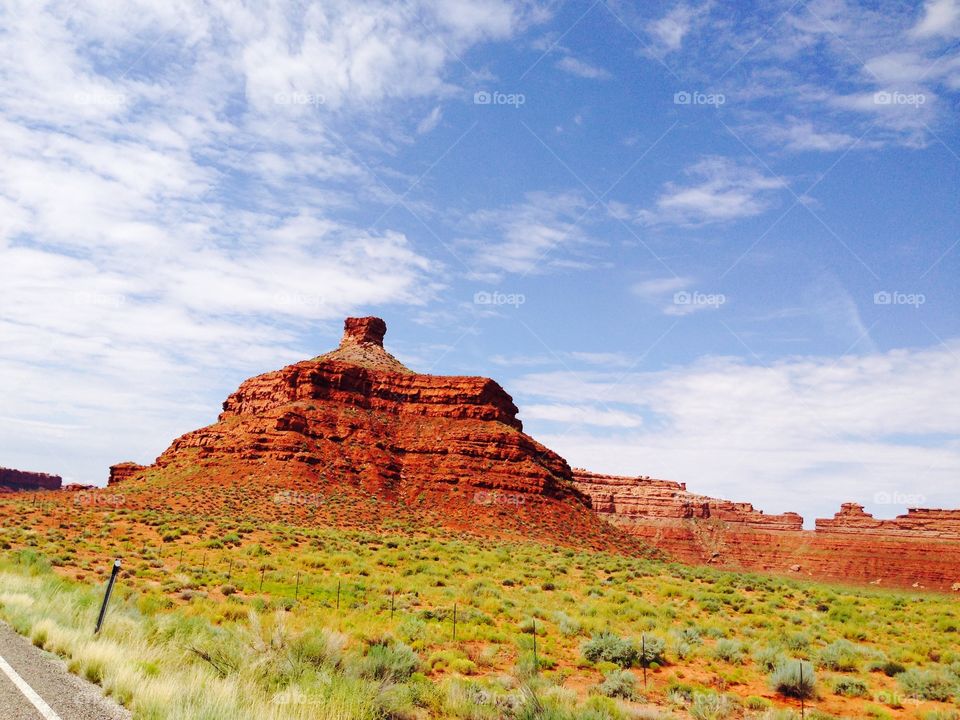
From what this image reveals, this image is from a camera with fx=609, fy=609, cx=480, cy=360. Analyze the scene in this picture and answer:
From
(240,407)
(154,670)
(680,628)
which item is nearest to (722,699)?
(680,628)

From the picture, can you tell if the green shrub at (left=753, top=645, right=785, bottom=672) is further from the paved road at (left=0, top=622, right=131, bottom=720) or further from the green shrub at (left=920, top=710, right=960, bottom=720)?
the paved road at (left=0, top=622, right=131, bottom=720)

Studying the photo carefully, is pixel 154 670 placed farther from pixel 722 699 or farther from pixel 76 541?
pixel 76 541

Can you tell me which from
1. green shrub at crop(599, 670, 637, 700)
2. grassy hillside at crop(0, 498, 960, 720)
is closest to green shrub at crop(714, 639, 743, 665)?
grassy hillside at crop(0, 498, 960, 720)

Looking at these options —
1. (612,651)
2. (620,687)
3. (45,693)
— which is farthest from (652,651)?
(45,693)

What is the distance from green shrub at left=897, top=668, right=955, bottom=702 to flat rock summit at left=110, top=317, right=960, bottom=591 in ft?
130

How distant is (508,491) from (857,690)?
4977 centimetres

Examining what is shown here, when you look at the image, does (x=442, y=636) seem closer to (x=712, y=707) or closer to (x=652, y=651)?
(x=652, y=651)

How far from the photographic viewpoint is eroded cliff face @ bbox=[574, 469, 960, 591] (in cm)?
9244

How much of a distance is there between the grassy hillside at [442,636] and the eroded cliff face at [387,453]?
1005 inches

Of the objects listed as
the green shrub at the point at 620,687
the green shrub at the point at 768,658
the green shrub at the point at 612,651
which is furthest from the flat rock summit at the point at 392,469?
the green shrub at the point at 620,687

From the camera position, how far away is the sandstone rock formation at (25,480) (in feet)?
434

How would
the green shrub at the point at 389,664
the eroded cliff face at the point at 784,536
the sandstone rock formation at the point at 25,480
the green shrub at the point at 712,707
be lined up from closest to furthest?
the green shrub at the point at 389,664
the green shrub at the point at 712,707
the eroded cliff face at the point at 784,536
the sandstone rock formation at the point at 25,480

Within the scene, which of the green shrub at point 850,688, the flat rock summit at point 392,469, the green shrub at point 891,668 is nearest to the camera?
the green shrub at point 850,688

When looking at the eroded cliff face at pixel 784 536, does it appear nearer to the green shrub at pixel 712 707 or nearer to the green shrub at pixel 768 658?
the green shrub at pixel 768 658
